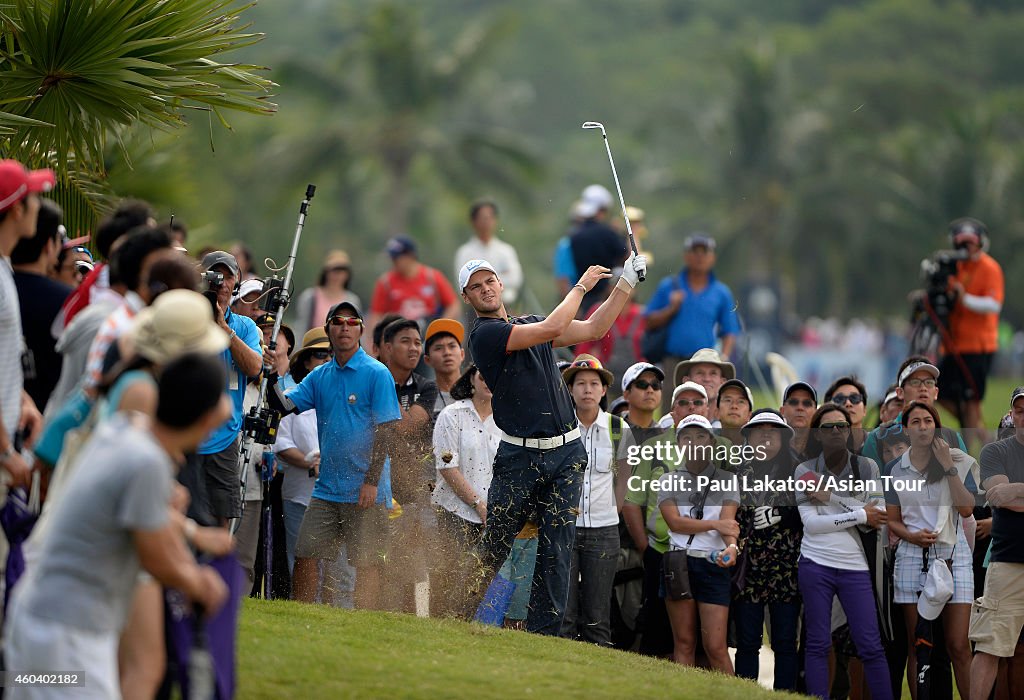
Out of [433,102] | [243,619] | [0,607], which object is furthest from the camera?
[433,102]

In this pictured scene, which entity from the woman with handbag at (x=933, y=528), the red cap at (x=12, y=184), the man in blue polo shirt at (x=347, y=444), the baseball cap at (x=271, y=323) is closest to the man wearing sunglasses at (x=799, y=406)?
the woman with handbag at (x=933, y=528)

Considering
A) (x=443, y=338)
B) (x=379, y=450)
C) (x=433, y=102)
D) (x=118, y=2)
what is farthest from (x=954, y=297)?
(x=433, y=102)

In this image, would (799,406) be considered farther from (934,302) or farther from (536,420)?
(934,302)

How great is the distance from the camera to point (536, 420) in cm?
860

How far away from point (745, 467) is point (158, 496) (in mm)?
6276

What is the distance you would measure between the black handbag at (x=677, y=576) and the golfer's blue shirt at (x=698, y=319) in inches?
160

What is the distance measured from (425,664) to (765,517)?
11.9ft

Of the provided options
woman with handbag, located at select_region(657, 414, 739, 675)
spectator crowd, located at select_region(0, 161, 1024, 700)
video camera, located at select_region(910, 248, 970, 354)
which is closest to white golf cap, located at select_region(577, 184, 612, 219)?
video camera, located at select_region(910, 248, 970, 354)

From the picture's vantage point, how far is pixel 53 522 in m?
4.83

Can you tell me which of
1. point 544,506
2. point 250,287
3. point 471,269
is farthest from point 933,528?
point 250,287

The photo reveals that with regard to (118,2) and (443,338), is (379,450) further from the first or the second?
(118,2)

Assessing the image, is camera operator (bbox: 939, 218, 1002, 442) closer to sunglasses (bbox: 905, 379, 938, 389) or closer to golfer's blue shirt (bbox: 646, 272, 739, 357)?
golfer's blue shirt (bbox: 646, 272, 739, 357)

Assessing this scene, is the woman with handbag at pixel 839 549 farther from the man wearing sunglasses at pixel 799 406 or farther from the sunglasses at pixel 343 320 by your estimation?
the sunglasses at pixel 343 320

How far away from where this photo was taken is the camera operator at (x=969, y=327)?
14.4 metres
